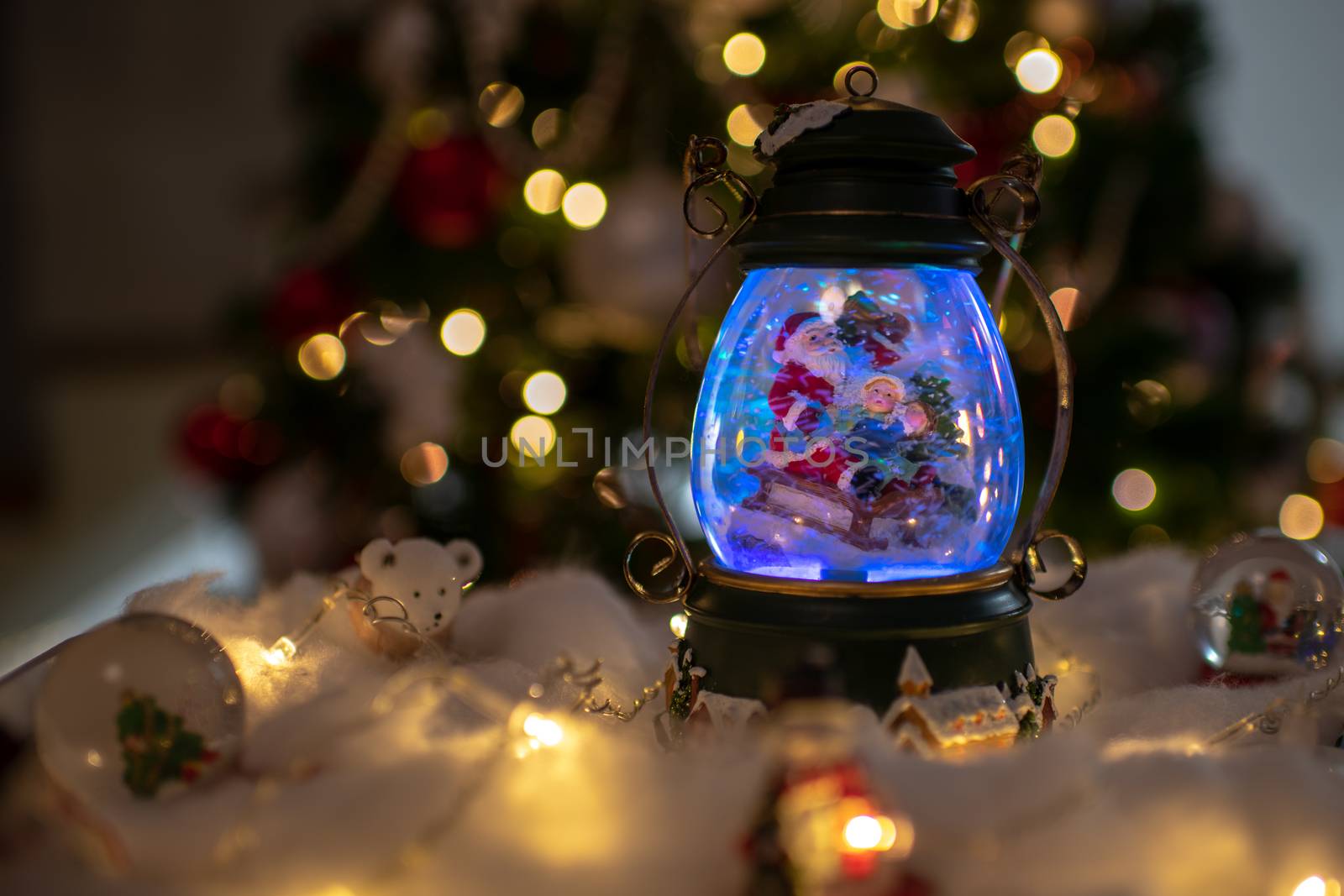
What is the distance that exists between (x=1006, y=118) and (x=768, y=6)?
0.49 m

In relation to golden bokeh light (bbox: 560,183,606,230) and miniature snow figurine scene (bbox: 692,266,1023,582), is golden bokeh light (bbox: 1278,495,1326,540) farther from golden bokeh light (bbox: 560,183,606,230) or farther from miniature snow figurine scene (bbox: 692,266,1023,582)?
miniature snow figurine scene (bbox: 692,266,1023,582)

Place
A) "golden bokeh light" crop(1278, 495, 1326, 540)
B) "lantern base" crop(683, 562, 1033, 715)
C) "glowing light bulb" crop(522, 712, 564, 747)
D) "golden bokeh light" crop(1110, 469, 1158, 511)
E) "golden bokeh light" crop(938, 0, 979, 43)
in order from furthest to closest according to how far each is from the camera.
Answer: "golden bokeh light" crop(1278, 495, 1326, 540)
"golden bokeh light" crop(1110, 469, 1158, 511)
"golden bokeh light" crop(938, 0, 979, 43)
"lantern base" crop(683, 562, 1033, 715)
"glowing light bulb" crop(522, 712, 564, 747)

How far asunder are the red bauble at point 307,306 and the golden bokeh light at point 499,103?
474 mm

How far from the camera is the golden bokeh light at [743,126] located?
2.10m

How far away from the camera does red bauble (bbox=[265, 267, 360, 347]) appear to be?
2.27 metres

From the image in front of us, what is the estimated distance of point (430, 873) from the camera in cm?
69

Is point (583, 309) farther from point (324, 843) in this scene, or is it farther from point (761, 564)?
point (324, 843)

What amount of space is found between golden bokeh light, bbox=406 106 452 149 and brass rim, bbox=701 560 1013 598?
1.54 metres

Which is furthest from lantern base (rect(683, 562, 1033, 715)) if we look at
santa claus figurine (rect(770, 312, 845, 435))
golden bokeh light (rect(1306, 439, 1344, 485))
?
golden bokeh light (rect(1306, 439, 1344, 485))

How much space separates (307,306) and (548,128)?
58cm

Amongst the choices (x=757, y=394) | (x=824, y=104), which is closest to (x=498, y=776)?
(x=757, y=394)

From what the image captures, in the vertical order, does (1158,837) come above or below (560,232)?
below

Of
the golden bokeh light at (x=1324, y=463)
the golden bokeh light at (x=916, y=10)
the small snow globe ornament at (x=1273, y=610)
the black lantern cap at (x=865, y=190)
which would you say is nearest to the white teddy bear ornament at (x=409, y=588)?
the black lantern cap at (x=865, y=190)

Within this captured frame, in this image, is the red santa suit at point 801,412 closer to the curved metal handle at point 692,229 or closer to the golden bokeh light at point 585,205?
the curved metal handle at point 692,229
